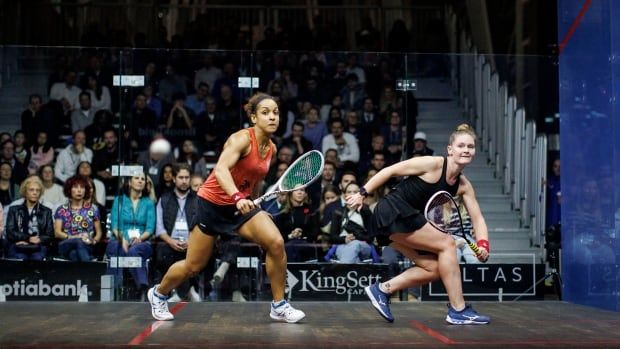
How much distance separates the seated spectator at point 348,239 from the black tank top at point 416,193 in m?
2.44

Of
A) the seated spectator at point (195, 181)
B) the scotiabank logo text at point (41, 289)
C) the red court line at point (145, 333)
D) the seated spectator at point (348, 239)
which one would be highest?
the seated spectator at point (195, 181)

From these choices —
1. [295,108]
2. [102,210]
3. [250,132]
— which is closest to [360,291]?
Result: [295,108]

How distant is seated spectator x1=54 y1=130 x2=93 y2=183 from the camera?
8.85 meters

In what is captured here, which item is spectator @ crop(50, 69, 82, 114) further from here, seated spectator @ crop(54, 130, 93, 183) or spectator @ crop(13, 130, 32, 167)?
spectator @ crop(13, 130, 32, 167)

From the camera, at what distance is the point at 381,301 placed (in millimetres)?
6277

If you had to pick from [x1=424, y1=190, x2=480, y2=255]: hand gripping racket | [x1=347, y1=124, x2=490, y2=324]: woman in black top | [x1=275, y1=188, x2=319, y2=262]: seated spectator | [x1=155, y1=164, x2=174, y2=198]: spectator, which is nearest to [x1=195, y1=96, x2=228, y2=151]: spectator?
[x1=155, y1=164, x2=174, y2=198]: spectator

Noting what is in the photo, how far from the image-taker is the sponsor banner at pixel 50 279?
28.0ft

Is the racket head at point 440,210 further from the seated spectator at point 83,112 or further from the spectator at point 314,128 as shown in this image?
the seated spectator at point 83,112

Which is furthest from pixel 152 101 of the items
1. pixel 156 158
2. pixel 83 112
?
pixel 83 112

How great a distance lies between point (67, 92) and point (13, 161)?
2.56 feet

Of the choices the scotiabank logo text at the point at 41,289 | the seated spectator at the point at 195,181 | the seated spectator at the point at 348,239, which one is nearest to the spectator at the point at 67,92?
the seated spectator at the point at 195,181

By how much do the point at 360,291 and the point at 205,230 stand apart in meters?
2.86

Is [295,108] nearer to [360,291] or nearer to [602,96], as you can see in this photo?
[360,291]

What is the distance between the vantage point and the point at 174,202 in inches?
343
